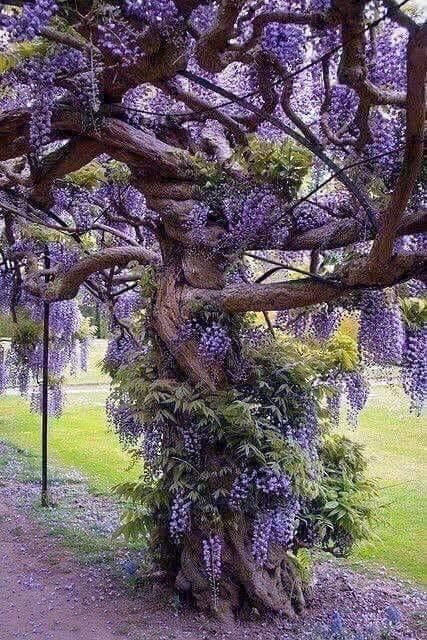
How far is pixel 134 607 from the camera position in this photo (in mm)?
3154

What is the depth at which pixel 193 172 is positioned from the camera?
2982 mm

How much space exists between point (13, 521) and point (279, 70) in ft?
12.1

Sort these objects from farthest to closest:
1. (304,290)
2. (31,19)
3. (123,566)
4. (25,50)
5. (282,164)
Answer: (123,566), (282,164), (304,290), (25,50), (31,19)

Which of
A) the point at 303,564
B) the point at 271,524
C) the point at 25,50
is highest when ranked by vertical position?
the point at 25,50

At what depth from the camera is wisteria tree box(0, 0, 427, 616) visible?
2.21 m

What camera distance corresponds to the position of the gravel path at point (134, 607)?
295 cm

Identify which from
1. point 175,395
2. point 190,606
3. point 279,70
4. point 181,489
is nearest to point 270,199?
point 279,70

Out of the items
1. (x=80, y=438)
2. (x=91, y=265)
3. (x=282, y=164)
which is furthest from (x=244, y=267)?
(x=80, y=438)

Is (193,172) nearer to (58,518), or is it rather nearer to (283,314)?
(283,314)

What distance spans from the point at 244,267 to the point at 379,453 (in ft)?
10.0

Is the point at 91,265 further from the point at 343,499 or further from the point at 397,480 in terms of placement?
the point at 397,480

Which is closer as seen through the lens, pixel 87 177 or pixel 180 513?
pixel 180 513

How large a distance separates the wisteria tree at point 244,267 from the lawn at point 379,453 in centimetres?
43

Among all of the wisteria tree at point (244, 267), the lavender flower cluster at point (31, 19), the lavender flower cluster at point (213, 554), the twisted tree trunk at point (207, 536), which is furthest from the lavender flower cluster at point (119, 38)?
the lavender flower cluster at point (213, 554)
